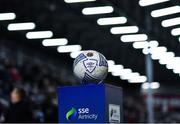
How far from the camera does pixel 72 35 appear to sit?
2459 cm

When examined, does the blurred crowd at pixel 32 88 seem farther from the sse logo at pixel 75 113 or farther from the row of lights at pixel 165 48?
the sse logo at pixel 75 113

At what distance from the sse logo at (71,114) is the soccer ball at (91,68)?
382mm

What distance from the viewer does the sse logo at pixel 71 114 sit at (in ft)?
20.9

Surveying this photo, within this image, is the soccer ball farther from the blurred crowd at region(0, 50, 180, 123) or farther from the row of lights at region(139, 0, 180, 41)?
the row of lights at region(139, 0, 180, 41)

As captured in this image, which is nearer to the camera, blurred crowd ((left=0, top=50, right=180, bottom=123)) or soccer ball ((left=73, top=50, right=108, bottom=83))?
soccer ball ((left=73, top=50, right=108, bottom=83))

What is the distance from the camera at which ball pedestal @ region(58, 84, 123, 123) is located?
627 centimetres

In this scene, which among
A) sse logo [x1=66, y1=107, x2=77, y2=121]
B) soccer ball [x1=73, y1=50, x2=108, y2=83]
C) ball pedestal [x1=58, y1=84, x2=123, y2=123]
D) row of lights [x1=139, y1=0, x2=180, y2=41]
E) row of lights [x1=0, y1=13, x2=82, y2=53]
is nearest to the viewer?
ball pedestal [x1=58, y1=84, x2=123, y2=123]

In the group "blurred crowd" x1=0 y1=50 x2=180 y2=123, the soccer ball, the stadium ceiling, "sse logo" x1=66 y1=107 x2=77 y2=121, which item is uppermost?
the stadium ceiling

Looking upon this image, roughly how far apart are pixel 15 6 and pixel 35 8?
2.18 feet

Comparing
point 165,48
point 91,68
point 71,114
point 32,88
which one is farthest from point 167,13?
point 71,114

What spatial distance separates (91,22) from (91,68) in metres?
14.2

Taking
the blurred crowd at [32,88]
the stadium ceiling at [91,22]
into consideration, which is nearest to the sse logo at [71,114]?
the blurred crowd at [32,88]

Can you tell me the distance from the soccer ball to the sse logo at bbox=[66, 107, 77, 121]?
38 centimetres

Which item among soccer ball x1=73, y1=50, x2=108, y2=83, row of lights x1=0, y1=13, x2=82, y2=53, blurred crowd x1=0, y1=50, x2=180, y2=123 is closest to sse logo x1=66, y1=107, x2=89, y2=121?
soccer ball x1=73, y1=50, x2=108, y2=83
